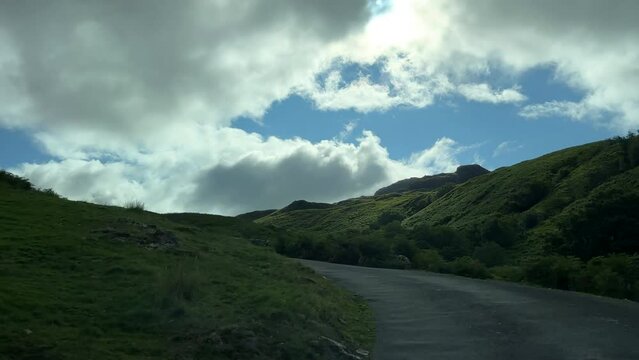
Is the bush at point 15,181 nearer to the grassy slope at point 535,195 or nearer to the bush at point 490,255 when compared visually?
the bush at point 490,255

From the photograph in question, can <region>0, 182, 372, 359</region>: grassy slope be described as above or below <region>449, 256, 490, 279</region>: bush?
below

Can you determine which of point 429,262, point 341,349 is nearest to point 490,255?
point 429,262

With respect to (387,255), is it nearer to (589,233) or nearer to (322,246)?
(322,246)

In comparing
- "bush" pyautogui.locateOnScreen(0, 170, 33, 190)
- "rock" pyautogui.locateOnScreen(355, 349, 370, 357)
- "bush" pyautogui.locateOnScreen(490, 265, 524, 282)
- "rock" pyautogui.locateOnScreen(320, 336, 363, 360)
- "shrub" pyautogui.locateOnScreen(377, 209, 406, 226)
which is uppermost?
"shrub" pyautogui.locateOnScreen(377, 209, 406, 226)

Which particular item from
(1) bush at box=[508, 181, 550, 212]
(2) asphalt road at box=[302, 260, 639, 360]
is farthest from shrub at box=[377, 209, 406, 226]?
(2) asphalt road at box=[302, 260, 639, 360]

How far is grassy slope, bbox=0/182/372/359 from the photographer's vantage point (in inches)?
389

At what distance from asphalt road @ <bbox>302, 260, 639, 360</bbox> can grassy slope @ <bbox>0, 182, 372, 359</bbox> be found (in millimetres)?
1068

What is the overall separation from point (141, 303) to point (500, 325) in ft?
28.1

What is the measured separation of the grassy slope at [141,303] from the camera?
32.4 feet

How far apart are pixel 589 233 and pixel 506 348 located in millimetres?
44333

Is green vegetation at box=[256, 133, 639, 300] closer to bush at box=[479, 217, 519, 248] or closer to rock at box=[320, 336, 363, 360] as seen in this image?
bush at box=[479, 217, 519, 248]

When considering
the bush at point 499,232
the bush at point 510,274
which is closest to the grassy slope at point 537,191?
the bush at point 499,232

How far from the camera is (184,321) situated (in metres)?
11.4

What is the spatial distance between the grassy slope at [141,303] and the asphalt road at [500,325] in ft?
3.50
